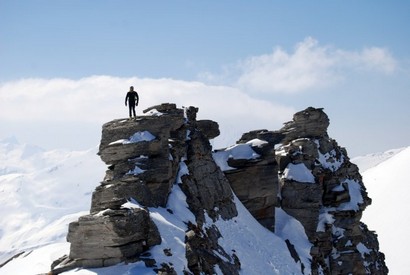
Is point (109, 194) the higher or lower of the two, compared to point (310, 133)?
lower

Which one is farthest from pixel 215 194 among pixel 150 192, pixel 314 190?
pixel 314 190

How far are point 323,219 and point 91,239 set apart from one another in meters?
28.7

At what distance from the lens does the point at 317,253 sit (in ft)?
153

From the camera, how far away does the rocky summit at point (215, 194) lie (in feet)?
90.4

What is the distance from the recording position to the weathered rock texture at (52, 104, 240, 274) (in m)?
27.1

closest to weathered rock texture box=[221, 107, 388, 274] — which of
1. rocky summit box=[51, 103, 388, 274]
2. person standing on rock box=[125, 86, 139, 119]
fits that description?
rocky summit box=[51, 103, 388, 274]

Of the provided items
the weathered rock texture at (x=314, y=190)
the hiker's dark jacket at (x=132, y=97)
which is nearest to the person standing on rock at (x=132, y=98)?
the hiker's dark jacket at (x=132, y=97)

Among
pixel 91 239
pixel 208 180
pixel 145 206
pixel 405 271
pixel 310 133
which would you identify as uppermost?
pixel 310 133

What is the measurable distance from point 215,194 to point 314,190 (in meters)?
13.5

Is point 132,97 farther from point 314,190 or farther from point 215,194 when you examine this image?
point 314,190

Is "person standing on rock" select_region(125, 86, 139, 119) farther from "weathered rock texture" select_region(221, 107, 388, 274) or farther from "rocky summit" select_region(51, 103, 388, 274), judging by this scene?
"weathered rock texture" select_region(221, 107, 388, 274)

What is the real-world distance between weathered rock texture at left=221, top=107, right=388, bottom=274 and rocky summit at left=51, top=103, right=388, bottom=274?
98mm

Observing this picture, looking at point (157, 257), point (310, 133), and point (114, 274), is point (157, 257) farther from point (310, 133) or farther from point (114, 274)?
point (310, 133)

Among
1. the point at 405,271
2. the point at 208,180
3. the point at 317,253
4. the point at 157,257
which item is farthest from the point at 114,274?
the point at 405,271
